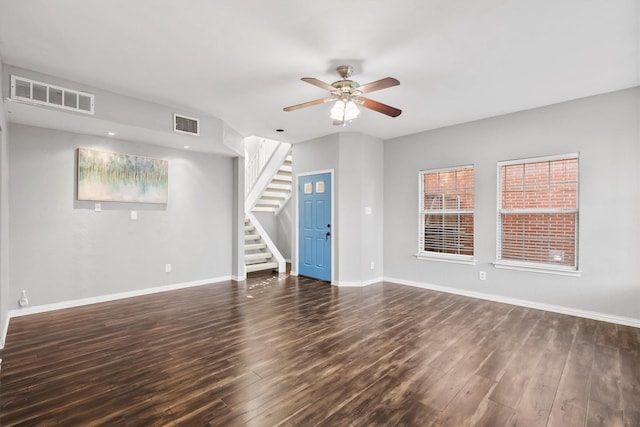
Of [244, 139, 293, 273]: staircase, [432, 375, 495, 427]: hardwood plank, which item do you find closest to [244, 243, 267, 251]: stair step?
[244, 139, 293, 273]: staircase

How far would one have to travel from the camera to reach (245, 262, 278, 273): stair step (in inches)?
254

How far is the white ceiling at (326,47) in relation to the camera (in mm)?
2297

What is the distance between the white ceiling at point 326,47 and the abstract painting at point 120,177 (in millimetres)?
1276

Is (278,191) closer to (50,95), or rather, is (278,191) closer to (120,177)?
(120,177)

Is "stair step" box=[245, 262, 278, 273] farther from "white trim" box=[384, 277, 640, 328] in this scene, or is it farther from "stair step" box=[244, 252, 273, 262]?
"white trim" box=[384, 277, 640, 328]

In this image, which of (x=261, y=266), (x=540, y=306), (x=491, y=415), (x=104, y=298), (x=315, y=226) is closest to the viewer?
(x=491, y=415)

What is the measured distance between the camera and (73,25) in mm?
2473

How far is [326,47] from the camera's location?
2.80 metres

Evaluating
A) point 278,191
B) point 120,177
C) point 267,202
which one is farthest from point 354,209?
point 120,177

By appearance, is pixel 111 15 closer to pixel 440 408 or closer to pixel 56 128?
pixel 56 128

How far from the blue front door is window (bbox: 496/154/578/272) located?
2.86m

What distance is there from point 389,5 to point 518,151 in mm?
3304

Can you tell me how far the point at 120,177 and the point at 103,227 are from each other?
2.58ft

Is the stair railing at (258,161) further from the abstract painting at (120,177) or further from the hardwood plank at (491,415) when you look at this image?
the hardwood plank at (491,415)
